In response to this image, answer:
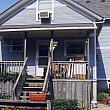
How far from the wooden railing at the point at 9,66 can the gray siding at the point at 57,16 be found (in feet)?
9.64

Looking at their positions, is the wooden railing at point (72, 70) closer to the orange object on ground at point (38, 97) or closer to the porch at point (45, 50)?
the porch at point (45, 50)

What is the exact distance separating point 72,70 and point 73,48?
11.5 ft

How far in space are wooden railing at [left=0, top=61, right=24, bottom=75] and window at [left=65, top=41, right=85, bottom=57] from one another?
3328mm

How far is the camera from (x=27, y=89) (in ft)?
64.7

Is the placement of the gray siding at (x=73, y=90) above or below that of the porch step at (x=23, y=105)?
above

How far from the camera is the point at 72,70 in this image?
20750mm

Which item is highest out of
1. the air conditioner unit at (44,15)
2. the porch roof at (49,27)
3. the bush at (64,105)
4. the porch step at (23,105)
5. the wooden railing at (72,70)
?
the air conditioner unit at (44,15)

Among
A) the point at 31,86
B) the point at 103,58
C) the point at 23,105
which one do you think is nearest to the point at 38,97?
the point at 23,105

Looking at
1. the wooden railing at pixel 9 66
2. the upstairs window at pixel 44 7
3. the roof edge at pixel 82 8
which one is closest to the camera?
the wooden railing at pixel 9 66

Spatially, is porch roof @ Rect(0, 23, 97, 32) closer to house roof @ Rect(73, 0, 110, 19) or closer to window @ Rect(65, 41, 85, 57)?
window @ Rect(65, 41, 85, 57)

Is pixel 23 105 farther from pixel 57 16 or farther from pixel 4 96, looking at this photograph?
pixel 57 16

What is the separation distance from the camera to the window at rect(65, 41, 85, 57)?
23906 mm

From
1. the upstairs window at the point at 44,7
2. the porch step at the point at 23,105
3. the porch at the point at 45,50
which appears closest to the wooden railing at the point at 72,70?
the porch at the point at 45,50

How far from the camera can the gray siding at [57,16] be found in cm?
2325
